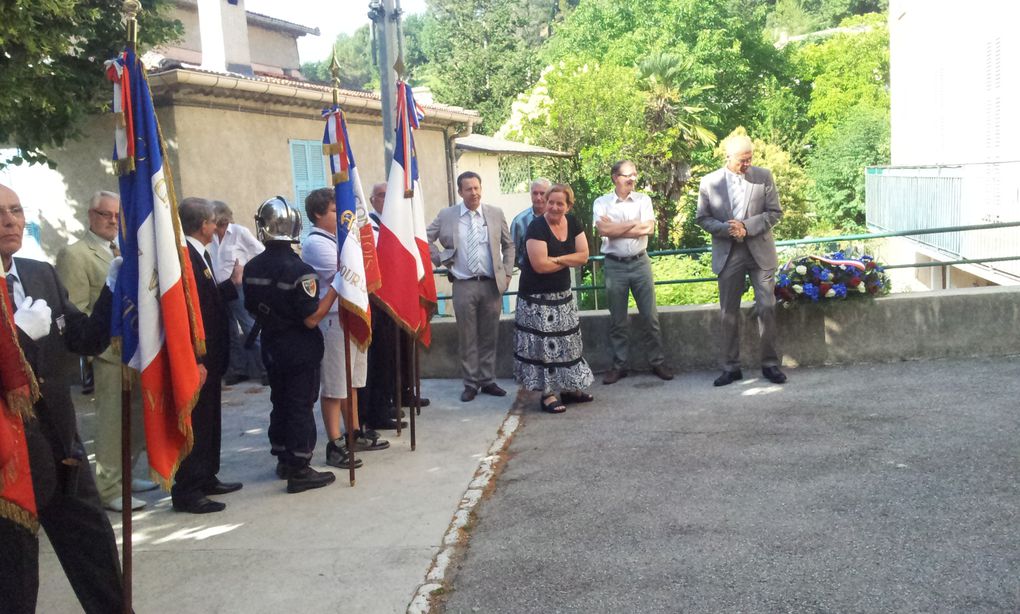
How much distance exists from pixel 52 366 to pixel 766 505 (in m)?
3.62

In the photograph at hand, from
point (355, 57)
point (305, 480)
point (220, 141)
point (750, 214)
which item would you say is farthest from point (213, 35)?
point (355, 57)

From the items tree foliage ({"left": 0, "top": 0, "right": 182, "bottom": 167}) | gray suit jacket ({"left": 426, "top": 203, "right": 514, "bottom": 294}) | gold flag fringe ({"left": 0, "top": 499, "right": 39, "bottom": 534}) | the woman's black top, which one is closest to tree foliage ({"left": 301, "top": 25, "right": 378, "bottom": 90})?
tree foliage ({"left": 0, "top": 0, "right": 182, "bottom": 167})

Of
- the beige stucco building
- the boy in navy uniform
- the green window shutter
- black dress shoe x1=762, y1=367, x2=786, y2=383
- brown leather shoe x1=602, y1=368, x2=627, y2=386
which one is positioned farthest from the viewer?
the green window shutter

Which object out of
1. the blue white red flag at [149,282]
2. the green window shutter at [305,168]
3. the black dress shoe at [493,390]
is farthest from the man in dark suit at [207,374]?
the green window shutter at [305,168]

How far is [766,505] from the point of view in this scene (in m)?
5.21

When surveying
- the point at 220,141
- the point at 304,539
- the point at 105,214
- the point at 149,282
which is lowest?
the point at 304,539

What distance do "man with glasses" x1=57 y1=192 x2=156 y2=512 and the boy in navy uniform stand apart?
0.86 m

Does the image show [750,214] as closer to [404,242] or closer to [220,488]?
[404,242]

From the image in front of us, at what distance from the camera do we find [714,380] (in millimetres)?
8547

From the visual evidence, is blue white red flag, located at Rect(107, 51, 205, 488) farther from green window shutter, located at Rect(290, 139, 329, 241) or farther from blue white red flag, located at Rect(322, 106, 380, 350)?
green window shutter, located at Rect(290, 139, 329, 241)

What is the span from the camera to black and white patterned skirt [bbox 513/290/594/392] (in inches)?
309

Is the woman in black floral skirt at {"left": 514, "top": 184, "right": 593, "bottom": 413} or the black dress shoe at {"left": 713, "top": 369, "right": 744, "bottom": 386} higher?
the woman in black floral skirt at {"left": 514, "top": 184, "right": 593, "bottom": 413}

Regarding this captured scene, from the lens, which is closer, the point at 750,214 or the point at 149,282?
the point at 149,282

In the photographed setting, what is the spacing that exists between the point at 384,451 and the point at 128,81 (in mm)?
3572
